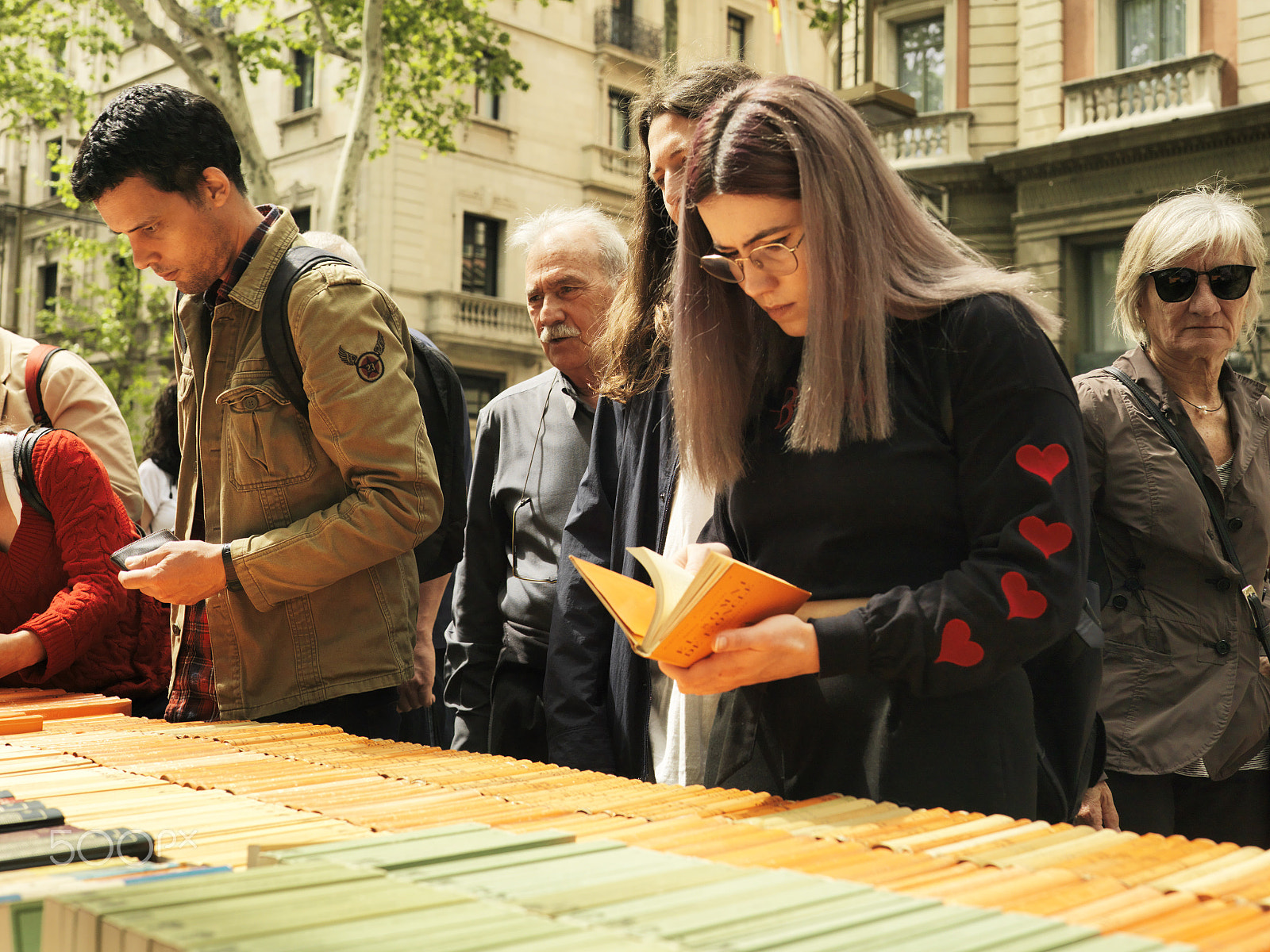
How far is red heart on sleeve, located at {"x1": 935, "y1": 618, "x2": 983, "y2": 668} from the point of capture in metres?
1.78

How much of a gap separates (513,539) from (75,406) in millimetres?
1622

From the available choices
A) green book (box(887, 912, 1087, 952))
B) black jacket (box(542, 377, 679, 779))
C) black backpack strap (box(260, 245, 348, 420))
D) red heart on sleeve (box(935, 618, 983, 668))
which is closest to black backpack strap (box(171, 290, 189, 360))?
black backpack strap (box(260, 245, 348, 420))

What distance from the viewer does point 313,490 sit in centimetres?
266

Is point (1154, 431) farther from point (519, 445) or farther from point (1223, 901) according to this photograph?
point (1223, 901)

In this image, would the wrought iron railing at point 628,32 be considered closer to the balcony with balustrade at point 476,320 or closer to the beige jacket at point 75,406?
the balcony with balustrade at point 476,320

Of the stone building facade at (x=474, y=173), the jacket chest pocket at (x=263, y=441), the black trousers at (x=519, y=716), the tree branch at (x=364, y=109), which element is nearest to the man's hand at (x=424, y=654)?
the black trousers at (x=519, y=716)

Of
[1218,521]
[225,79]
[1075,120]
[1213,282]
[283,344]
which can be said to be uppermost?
[1075,120]

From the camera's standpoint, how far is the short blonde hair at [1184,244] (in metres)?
3.28

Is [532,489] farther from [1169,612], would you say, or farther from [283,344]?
[1169,612]

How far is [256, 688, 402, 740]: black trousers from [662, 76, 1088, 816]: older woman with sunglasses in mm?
1023

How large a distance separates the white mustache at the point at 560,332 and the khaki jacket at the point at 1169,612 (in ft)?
4.38

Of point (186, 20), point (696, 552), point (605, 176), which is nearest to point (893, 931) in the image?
point (696, 552)

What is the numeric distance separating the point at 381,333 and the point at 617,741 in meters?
0.97

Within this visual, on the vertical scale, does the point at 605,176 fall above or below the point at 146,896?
above
